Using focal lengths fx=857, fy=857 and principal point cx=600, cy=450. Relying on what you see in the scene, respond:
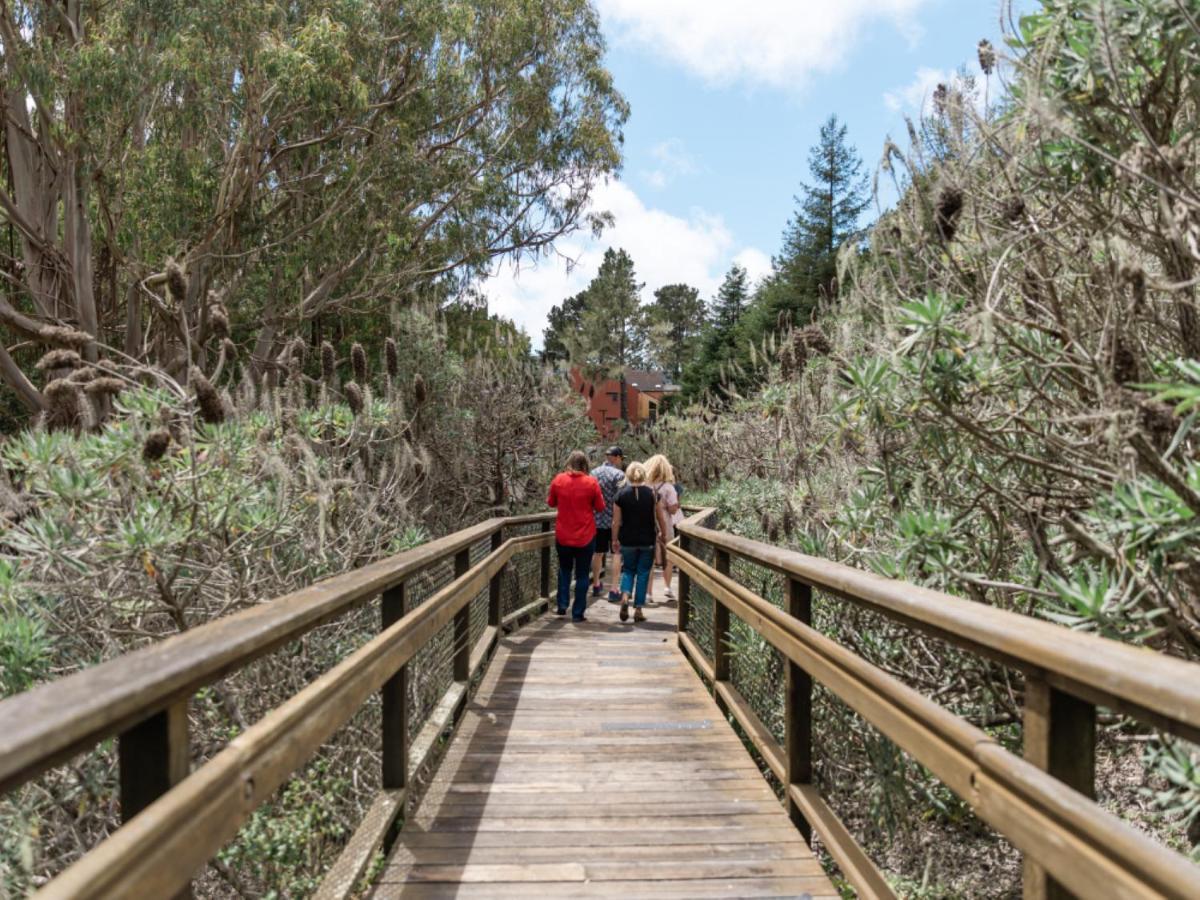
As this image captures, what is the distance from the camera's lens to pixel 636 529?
8.76 m

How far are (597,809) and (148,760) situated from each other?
7.39 ft

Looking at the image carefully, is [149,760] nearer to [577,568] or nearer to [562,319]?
[577,568]

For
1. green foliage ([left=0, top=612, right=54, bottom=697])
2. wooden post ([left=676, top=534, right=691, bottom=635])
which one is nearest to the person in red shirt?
wooden post ([left=676, top=534, right=691, bottom=635])

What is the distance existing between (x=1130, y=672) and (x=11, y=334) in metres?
16.1

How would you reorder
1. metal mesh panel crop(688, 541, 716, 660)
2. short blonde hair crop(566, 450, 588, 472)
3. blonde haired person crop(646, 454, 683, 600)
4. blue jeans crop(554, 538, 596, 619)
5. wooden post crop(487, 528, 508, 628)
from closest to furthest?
metal mesh panel crop(688, 541, 716, 660) < wooden post crop(487, 528, 508, 628) < short blonde hair crop(566, 450, 588, 472) < blue jeans crop(554, 538, 596, 619) < blonde haired person crop(646, 454, 683, 600)

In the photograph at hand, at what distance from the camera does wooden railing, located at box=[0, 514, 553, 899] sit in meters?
1.14

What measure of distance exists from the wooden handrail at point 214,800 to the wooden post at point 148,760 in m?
0.05

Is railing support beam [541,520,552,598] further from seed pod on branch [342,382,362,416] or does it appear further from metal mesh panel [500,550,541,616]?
seed pod on branch [342,382,362,416]

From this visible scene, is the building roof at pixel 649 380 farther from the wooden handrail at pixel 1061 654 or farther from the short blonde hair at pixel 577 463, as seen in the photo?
the wooden handrail at pixel 1061 654

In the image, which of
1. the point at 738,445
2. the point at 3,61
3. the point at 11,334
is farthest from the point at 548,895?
the point at 11,334

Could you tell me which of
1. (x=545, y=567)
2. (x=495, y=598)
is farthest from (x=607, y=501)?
(x=495, y=598)

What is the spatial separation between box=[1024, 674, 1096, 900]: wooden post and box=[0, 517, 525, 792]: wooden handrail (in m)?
1.54

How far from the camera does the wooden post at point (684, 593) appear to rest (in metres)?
6.84

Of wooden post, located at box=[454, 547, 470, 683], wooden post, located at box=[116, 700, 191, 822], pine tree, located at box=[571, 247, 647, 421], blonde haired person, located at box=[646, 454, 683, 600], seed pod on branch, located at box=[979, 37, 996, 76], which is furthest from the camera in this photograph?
pine tree, located at box=[571, 247, 647, 421]
